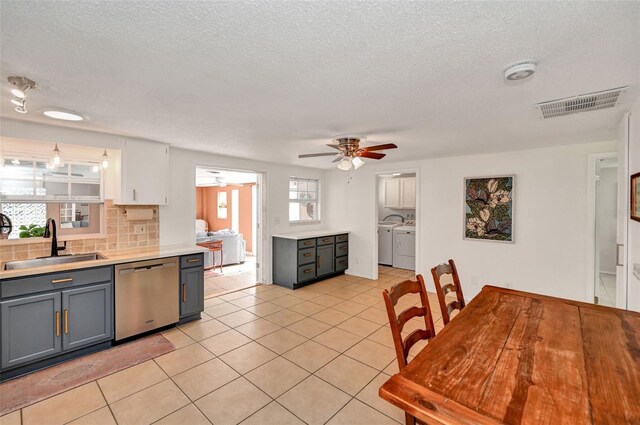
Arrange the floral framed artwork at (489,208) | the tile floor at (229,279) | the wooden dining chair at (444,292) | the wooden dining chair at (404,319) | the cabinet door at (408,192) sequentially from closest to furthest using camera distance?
1. the wooden dining chair at (404,319)
2. the wooden dining chair at (444,292)
3. the floral framed artwork at (489,208)
4. the tile floor at (229,279)
5. the cabinet door at (408,192)

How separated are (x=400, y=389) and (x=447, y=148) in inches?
136

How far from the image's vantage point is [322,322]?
3443mm

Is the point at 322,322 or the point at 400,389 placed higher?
the point at 400,389

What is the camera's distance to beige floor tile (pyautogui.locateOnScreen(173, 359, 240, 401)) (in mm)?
2164

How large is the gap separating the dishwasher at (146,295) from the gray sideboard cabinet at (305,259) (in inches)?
76.6

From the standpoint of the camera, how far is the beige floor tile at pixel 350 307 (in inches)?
150

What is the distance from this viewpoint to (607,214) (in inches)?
155

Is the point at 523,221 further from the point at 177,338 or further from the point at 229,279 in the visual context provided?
the point at 229,279

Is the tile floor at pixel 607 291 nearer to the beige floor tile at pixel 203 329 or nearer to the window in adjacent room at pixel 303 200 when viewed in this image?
the window in adjacent room at pixel 303 200

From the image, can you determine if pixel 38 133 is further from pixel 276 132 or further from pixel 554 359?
pixel 554 359

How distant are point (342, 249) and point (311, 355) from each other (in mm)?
3120

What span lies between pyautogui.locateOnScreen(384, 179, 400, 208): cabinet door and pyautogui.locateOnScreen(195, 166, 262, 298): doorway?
338 centimetres

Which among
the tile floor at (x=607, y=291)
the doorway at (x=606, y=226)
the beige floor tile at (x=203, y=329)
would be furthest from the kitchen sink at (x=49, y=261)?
the tile floor at (x=607, y=291)

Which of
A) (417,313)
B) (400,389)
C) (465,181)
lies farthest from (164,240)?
(465,181)
